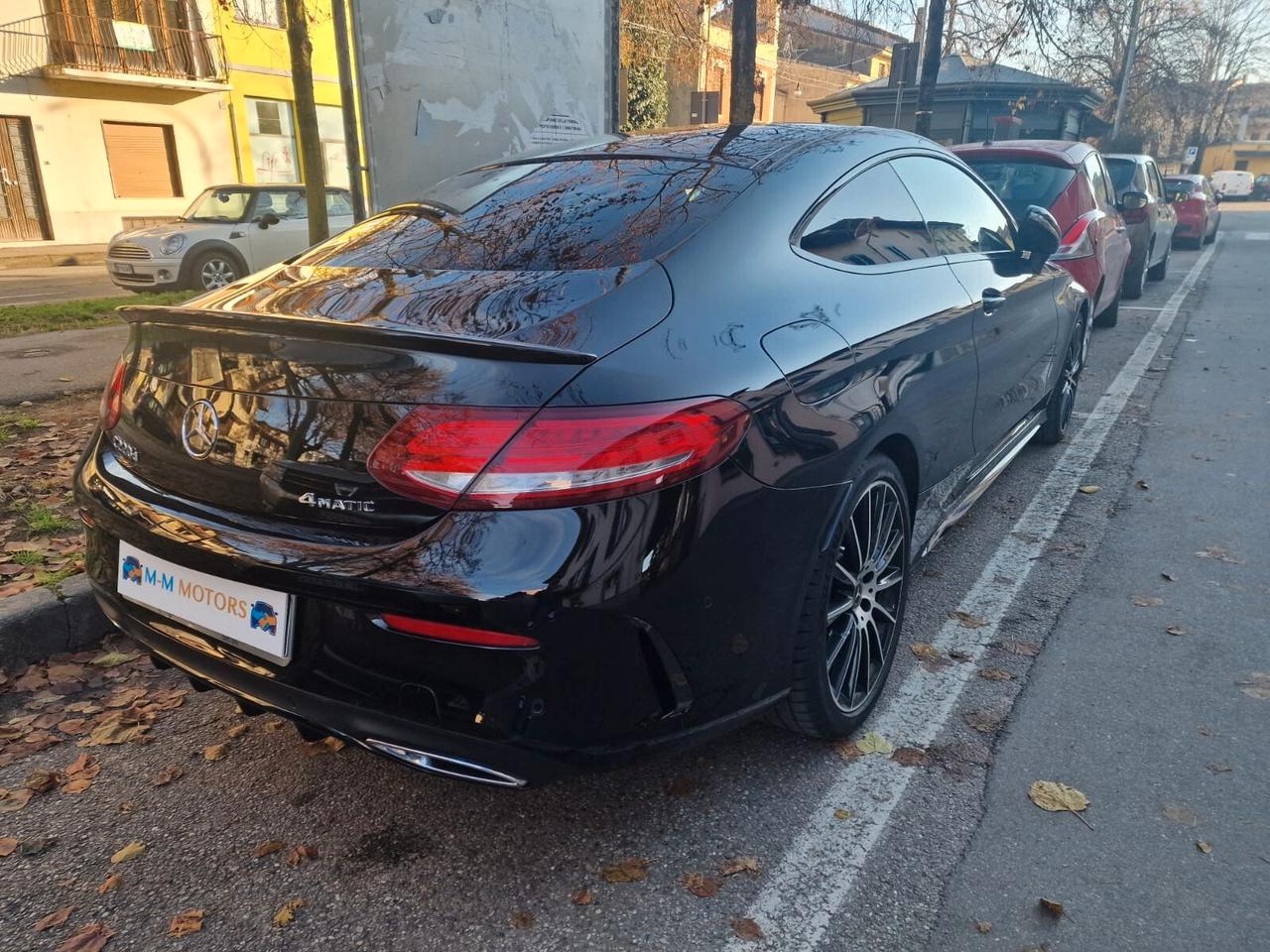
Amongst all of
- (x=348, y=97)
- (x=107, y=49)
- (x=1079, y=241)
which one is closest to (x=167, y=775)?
(x=348, y=97)

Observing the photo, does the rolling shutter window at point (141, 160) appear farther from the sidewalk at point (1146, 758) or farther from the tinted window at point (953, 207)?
the sidewalk at point (1146, 758)

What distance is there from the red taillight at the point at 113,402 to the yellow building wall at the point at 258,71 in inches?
944

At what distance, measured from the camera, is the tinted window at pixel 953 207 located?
11.1ft

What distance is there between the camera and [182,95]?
2397cm

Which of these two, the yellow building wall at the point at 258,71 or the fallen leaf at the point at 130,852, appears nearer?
the fallen leaf at the point at 130,852

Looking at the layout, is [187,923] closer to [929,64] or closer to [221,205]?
[221,205]

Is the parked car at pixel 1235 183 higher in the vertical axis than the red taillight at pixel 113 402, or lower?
lower

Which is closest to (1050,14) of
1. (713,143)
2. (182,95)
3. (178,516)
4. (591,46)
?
(591,46)

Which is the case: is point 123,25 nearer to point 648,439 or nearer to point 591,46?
point 591,46

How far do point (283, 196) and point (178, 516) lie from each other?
12296 mm

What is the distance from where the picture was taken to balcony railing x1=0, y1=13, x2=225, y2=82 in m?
20.8

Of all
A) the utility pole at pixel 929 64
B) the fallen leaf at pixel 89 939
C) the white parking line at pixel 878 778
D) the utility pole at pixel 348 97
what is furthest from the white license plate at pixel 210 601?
the utility pole at pixel 929 64

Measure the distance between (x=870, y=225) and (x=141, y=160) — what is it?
2559 centimetres

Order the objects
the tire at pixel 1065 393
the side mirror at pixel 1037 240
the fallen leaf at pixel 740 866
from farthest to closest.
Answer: the tire at pixel 1065 393
the side mirror at pixel 1037 240
the fallen leaf at pixel 740 866
